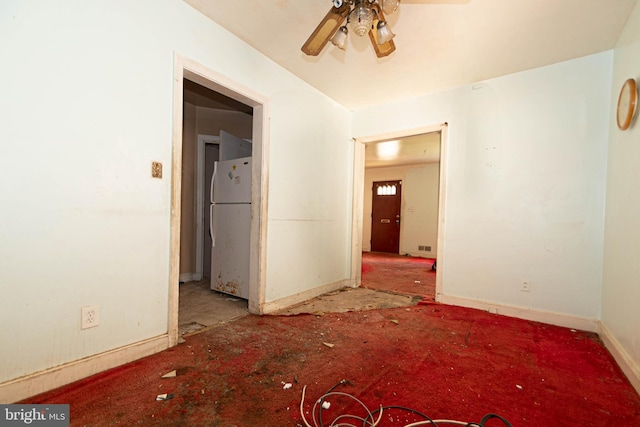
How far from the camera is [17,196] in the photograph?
4.56 feet

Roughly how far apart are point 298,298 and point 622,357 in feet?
8.53

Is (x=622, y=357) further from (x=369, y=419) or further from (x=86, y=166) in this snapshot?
(x=86, y=166)

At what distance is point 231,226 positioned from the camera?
3.24 meters

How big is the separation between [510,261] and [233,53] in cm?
335

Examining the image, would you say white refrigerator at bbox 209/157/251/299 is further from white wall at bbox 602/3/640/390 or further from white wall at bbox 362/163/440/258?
white wall at bbox 362/163/440/258

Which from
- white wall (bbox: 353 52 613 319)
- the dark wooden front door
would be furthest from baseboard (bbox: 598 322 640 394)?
the dark wooden front door

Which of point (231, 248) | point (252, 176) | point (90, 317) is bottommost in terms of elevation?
point (90, 317)

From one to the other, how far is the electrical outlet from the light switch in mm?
883

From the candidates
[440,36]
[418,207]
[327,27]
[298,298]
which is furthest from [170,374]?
[418,207]

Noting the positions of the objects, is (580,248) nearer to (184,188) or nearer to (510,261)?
(510,261)

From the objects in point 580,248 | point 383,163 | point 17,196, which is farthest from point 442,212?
point 383,163

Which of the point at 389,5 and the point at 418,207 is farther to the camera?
the point at 418,207

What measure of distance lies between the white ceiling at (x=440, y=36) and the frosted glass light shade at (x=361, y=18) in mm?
446

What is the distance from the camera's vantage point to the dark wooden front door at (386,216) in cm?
815
